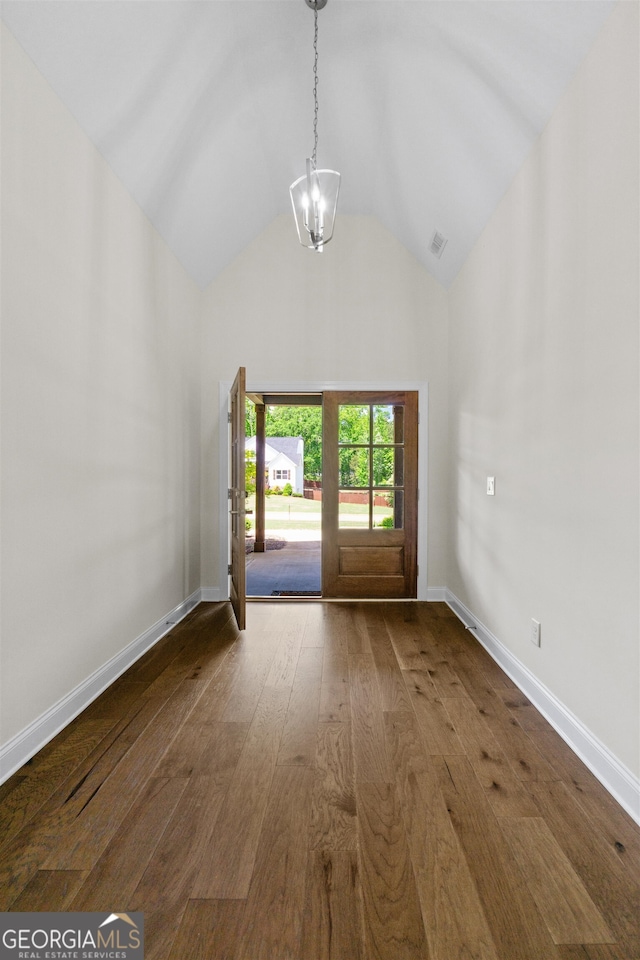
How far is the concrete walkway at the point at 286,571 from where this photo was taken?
558cm

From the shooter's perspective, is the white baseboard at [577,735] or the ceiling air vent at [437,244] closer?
the white baseboard at [577,735]

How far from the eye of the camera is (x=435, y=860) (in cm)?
155

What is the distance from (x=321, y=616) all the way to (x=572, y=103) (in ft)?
11.6

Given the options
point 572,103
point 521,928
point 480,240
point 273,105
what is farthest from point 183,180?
point 521,928

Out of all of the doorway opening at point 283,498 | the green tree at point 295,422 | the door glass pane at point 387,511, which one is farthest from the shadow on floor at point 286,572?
the green tree at point 295,422

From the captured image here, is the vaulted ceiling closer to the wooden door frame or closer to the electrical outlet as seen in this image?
the wooden door frame

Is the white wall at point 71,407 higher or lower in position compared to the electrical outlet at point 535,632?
higher

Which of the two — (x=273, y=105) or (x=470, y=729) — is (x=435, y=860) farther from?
(x=273, y=105)

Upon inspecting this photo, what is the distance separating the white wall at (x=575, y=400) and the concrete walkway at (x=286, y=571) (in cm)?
264

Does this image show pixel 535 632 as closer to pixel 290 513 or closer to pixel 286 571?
pixel 286 571

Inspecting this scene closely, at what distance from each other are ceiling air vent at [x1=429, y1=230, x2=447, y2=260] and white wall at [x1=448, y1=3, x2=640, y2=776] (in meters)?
0.69

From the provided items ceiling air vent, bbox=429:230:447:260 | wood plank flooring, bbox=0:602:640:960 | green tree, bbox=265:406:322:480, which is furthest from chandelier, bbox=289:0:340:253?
green tree, bbox=265:406:322:480
